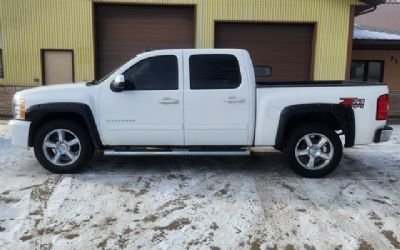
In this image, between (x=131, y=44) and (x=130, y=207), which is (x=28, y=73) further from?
(x=130, y=207)

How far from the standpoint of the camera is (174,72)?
246 inches

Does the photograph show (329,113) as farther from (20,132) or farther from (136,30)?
(136,30)

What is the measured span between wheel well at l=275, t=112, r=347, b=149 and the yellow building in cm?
683

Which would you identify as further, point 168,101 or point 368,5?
point 368,5

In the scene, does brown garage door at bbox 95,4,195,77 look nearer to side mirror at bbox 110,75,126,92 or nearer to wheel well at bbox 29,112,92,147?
wheel well at bbox 29,112,92,147

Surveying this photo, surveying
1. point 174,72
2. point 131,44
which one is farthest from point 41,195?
point 131,44

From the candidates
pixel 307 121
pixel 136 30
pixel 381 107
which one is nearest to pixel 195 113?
pixel 307 121

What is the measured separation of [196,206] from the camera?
508cm

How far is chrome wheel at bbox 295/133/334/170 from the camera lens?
6264mm

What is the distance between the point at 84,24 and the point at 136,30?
1.55 meters

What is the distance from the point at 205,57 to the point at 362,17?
1581cm

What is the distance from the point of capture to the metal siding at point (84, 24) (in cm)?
1245

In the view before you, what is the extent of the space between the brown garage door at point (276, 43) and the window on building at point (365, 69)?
530 centimetres

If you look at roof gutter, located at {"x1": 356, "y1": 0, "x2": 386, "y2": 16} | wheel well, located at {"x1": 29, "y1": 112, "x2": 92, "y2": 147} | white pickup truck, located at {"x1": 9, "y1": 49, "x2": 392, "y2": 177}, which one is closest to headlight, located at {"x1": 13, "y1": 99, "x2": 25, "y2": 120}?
white pickup truck, located at {"x1": 9, "y1": 49, "x2": 392, "y2": 177}
